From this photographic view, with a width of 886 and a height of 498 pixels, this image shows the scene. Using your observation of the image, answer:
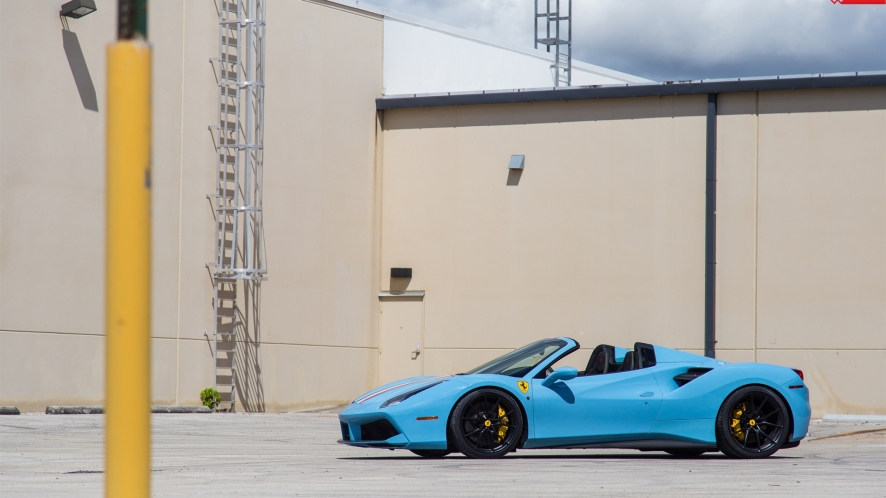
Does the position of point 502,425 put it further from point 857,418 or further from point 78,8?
point 78,8

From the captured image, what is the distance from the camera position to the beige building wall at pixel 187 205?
16.5 meters

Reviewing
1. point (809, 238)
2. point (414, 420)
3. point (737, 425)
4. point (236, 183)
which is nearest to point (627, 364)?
point (737, 425)

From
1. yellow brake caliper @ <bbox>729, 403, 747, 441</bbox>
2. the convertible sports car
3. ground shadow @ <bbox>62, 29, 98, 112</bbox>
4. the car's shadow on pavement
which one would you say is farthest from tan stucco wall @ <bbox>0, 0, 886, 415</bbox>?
yellow brake caliper @ <bbox>729, 403, 747, 441</bbox>

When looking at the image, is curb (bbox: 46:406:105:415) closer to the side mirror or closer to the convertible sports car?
the convertible sports car

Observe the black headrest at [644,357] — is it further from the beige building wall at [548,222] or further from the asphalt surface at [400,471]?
the beige building wall at [548,222]

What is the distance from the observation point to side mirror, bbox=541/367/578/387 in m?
9.02

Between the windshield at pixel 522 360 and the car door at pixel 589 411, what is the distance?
9.1 inches

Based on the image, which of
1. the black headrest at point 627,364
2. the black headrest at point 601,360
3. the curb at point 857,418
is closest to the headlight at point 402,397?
the black headrest at point 601,360

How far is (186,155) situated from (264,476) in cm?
1235

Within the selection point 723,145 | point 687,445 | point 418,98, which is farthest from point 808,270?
point 687,445

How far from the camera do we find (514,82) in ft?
85.0

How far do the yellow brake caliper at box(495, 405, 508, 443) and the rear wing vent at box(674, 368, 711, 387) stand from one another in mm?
1550

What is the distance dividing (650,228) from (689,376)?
11.0 metres

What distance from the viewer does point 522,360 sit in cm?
945
